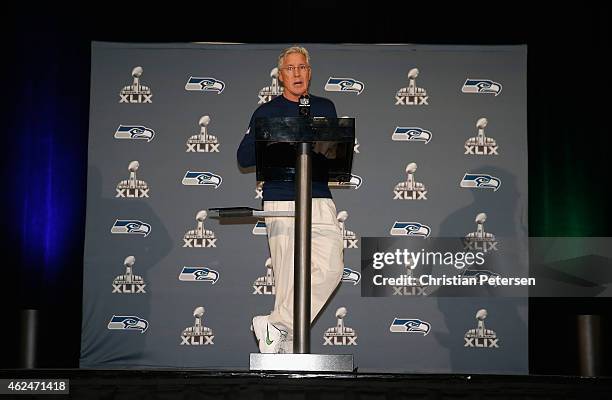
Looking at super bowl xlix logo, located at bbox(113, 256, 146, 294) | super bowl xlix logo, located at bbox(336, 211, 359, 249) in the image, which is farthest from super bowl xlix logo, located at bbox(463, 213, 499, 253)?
super bowl xlix logo, located at bbox(113, 256, 146, 294)

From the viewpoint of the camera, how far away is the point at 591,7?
5039 millimetres

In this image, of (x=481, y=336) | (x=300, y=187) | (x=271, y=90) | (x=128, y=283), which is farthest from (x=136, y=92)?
(x=300, y=187)

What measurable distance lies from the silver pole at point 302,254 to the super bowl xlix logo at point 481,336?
2622 mm

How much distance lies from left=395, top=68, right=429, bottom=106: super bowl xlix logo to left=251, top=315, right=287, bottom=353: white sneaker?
236cm

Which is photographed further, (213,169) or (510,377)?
(213,169)

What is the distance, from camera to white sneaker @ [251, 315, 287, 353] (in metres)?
2.92

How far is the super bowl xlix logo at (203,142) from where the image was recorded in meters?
4.90

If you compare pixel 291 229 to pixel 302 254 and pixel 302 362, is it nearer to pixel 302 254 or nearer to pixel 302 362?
pixel 302 254

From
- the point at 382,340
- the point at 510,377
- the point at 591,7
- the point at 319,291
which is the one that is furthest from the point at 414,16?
the point at 510,377

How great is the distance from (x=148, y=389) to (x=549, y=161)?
4024mm

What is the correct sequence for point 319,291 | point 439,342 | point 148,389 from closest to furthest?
point 148,389 → point 319,291 → point 439,342

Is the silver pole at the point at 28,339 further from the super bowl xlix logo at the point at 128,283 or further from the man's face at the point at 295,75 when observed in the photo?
the man's face at the point at 295,75

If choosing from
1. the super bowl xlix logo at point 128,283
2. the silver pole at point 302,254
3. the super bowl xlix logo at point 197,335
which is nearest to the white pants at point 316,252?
the silver pole at point 302,254

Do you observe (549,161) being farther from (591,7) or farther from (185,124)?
(185,124)
